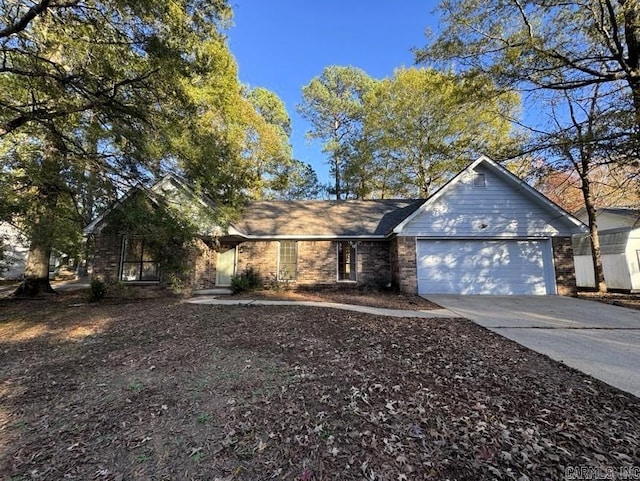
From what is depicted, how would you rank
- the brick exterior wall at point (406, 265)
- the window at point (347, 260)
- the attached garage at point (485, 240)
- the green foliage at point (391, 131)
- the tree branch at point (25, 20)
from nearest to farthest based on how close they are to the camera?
1. the tree branch at point (25, 20)
2. the attached garage at point (485, 240)
3. the brick exterior wall at point (406, 265)
4. the window at point (347, 260)
5. the green foliage at point (391, 131)

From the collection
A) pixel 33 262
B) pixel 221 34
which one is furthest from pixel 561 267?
pixel 33 262

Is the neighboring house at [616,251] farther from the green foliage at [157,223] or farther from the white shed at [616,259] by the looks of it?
the green foliage at [157,223]

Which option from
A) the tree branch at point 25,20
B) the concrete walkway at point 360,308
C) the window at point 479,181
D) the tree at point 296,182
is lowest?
the concrete walkway at point 360,308

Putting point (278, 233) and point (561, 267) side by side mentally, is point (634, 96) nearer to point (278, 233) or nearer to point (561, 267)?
point (561, 267)

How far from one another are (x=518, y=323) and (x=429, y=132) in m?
16.1

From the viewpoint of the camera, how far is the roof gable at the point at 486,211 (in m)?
11.5

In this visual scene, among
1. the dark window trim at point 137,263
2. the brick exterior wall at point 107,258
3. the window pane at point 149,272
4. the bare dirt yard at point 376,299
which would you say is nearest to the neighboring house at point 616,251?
the bare dirt yard at point 376,299

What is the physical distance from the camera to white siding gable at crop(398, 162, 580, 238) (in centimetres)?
1150

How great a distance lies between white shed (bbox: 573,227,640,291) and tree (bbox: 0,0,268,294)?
54.0 feet

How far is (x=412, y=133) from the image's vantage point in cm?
2050

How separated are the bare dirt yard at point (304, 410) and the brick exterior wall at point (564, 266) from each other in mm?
7742

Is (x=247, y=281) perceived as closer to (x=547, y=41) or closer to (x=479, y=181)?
(x=479, y=181)

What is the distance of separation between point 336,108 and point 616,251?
19.3m

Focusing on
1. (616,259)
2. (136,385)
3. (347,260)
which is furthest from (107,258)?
(616,259)
